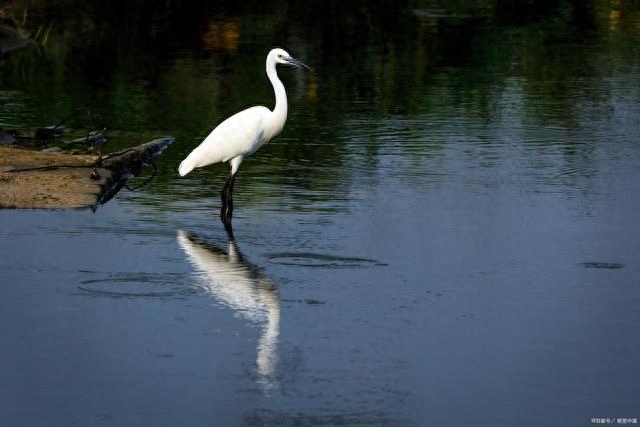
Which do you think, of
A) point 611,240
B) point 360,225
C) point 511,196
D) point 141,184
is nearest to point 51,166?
point 141,184

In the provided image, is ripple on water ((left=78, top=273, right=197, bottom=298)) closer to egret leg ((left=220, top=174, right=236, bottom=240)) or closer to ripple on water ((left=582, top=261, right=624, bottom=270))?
egret leg ((left=220, top=174, right=236, bottom=240))

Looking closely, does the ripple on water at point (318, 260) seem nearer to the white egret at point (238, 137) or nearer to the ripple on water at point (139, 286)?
the ripple on water at point (139, 286)

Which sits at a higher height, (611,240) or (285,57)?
(285,57)

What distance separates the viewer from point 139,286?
31.5 feet

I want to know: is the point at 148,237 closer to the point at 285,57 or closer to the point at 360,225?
the point at 360,225

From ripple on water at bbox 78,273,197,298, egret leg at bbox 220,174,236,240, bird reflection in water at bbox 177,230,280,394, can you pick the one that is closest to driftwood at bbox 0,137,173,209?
egret leg at bbox 220,174,236,240

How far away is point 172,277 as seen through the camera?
9.79m

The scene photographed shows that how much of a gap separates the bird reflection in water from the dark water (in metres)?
0.03

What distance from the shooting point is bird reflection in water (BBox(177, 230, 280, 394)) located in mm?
7982

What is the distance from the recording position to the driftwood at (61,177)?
1205 cm

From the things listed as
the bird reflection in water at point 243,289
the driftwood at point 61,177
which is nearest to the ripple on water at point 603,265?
the bird reflection in water at point 243,289

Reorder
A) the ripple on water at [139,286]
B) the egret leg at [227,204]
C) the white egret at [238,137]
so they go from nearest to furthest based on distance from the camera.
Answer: the ripple on water at [139,286]
the egret leg at [227,204]
the white egret at [238,137]

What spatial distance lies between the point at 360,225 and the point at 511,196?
5.54 feet

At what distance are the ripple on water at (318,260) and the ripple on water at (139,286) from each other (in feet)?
2.61
